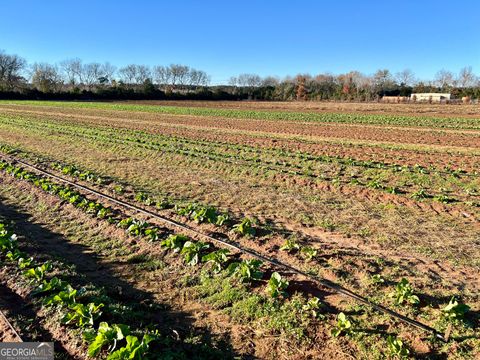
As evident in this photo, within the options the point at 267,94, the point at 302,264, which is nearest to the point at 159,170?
the point at 302,264

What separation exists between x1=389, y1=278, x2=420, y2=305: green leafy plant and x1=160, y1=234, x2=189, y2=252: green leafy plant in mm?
4421

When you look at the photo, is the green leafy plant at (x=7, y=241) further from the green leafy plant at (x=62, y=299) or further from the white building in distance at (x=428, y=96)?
the white building in distance at (x=428, y=96)

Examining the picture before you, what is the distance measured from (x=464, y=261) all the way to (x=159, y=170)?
11910 millimetres

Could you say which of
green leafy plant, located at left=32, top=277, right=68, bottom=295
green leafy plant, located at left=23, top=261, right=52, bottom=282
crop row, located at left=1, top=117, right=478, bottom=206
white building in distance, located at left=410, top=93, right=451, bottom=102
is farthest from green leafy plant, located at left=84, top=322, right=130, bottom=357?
white building in distance, located at left=410, top=93, right=451, bottom=102

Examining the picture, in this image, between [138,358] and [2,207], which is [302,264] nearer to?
[138,358]

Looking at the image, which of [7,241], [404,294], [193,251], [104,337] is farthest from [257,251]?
[7,241]

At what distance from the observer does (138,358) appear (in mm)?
4656

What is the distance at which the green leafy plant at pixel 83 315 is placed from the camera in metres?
5.47

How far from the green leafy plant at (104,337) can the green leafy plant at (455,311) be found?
470 cm

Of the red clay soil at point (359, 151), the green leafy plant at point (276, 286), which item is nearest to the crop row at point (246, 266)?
the green leafy plant at point (276, 286)

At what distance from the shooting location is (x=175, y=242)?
27.7ft

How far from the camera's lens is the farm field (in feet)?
18.1

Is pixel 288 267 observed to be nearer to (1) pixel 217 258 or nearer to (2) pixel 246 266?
(2) pixel 246 266

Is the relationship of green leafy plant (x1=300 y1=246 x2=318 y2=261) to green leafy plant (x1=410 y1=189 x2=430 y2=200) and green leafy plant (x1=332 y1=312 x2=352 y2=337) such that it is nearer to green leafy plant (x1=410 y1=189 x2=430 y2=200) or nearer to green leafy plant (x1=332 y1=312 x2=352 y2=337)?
green leafy plant (x1=332 y1=312 x2=352 y2=337)
